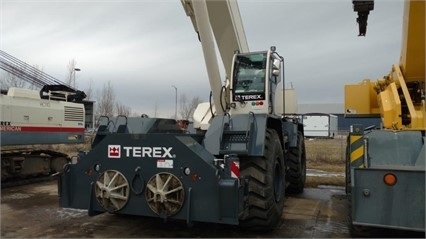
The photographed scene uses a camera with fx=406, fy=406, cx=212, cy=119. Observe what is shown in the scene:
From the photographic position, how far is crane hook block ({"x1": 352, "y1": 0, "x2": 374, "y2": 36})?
551 centimetres

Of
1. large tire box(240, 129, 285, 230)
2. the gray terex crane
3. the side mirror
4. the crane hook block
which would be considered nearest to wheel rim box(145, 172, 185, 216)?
the gray terex crane

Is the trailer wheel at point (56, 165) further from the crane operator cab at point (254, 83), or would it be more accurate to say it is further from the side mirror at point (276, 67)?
the side mirror at point (276, 67)

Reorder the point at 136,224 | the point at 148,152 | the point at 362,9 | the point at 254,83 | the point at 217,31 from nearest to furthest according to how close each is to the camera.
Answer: the point at 148,152, the point at 362,9, the point at 136,224, the point at 254,83, the point at 217,31

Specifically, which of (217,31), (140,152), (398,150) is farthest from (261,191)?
(217,31)

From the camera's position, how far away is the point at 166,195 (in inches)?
203

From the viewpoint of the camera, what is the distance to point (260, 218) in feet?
18.2

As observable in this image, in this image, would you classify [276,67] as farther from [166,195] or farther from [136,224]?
[136,224]

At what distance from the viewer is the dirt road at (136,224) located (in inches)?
230

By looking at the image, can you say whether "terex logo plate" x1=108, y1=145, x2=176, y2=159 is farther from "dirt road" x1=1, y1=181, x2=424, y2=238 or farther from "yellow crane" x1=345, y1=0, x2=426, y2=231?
"yellow crane" x1=345, y1=0, x2=426, y2=231

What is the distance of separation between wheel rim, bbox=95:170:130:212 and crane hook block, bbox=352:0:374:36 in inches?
155

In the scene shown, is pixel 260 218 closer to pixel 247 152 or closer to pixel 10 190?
pixel 247 152

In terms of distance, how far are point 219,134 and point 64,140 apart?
675cm

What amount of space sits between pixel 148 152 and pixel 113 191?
2.35 feet

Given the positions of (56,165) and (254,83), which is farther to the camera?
(56,165)
